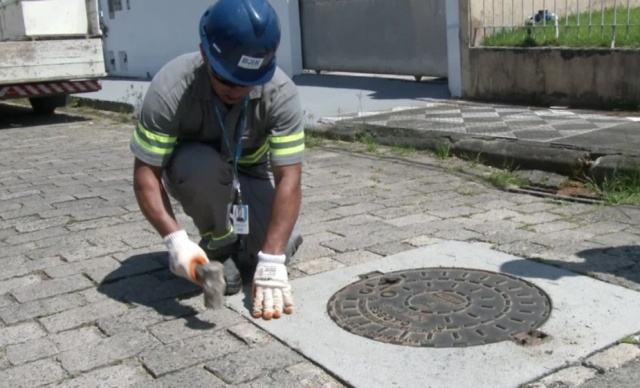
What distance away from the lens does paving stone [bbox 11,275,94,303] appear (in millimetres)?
3602

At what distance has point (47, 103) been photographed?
12258 millimetres

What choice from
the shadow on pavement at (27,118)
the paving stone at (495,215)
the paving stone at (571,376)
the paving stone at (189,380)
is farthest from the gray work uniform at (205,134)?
the shadow on pavement at (27,118)

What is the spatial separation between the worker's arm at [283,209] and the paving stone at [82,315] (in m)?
0.70

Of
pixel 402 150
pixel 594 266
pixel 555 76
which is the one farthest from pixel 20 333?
pixel 555 76

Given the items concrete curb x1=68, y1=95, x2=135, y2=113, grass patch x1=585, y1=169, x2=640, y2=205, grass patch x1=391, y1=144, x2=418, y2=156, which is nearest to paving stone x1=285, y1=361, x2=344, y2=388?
grass patch x1=585, y1=169, x2=640, y2=205

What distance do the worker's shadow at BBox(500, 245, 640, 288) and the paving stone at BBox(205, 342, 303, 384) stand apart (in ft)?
4.01

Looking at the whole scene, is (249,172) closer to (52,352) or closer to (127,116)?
(52,352)

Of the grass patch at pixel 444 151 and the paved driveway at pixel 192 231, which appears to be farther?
the grass patch at pixel 444 151

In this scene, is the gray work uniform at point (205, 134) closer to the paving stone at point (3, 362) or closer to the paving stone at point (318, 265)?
the paving stone at point (318, 265)

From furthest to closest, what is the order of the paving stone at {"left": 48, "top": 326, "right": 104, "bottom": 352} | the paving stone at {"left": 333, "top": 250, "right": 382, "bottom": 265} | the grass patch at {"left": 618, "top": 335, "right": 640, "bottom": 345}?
the paving stone at {"left": 333, "top": 250, "right": 382, "bottom": 265}, the paving stone at {"left": 48, "top": 326, "right": 104, "bottom": 352}, the grass patch at {"left": 618, "top": 335, "right": 640, "bottom": 345}

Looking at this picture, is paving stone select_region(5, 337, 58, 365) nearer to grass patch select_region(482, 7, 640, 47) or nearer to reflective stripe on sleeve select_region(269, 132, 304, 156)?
reflective stripe on sleeve select_region(269, 132, 304, 156)

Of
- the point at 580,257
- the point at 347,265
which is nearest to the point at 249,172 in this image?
the point at 347,265

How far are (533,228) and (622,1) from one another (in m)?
4.29

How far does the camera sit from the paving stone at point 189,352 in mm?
2799
